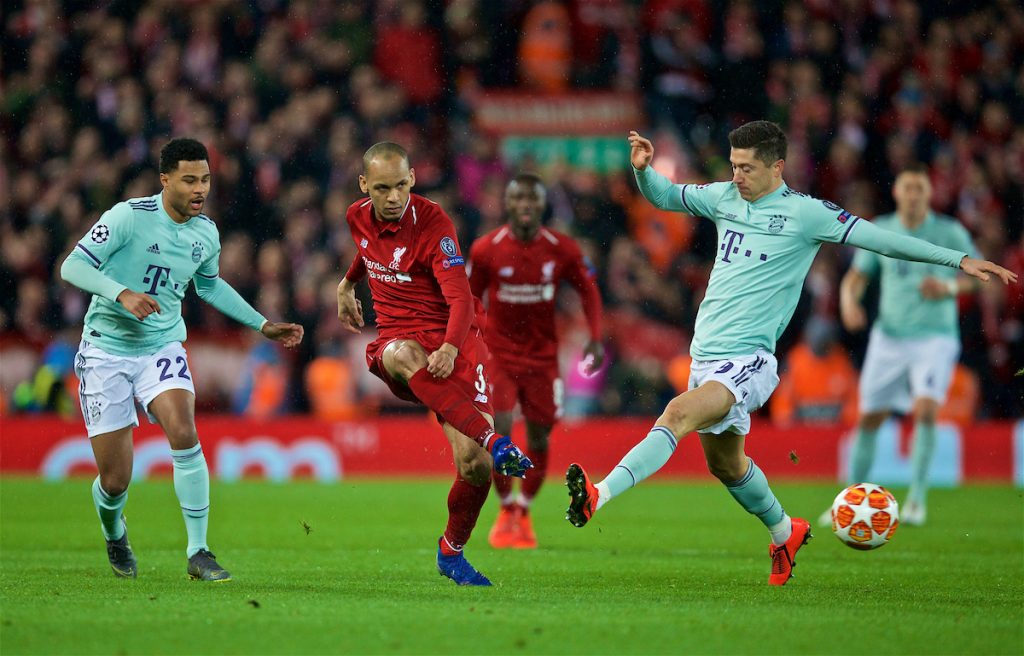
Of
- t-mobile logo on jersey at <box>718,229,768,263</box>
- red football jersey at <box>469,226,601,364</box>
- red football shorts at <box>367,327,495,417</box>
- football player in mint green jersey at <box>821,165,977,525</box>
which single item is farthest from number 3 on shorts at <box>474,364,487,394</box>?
football player in mint green jersey at <box>821,165,977,525</box>

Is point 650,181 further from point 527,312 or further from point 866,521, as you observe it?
point 527,312

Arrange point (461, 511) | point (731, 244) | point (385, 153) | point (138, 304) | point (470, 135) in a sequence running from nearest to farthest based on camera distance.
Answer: point (138, 304)
point (385, 153)
point (461, 511)
point (731, 244)
point (470, 135)

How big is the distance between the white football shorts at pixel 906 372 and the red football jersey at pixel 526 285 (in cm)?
282

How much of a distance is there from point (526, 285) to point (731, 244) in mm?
3059

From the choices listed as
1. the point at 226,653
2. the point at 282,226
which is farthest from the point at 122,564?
the point at 282,226

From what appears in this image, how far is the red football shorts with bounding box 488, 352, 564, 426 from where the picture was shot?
10312 millimetres

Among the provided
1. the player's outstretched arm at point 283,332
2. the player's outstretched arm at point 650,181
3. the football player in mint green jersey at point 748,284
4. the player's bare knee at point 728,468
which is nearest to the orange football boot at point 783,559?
the football player in mint green jersey at point 748,284

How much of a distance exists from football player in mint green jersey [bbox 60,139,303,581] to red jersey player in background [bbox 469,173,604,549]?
303 centimetres

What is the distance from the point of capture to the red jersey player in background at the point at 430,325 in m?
7.10

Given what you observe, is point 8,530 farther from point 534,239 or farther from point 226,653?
point 226,653

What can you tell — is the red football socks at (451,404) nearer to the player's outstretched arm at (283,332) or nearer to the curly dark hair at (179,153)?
the player's outstretched arm at (283,332)

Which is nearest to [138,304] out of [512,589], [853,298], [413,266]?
[413,266]

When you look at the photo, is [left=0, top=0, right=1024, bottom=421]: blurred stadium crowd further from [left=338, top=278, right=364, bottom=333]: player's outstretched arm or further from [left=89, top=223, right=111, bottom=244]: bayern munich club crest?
[left=89, top=223, right=111, bottom=244]: bayern munich club crest

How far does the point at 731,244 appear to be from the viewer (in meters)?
7.46
